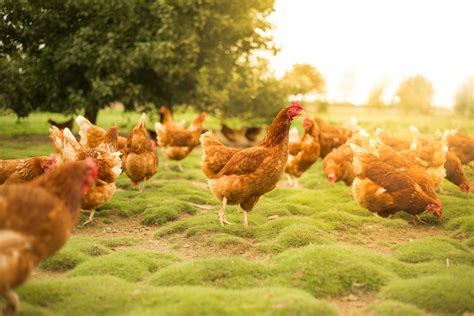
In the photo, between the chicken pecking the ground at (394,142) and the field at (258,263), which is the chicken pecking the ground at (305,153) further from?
the field at (258,263)

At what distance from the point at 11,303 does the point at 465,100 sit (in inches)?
1972

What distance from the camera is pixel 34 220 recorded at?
169 inches

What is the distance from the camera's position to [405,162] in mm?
9391

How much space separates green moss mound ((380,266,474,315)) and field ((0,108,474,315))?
0.01 metres

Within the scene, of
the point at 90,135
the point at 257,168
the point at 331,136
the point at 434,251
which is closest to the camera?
the point at 434,251

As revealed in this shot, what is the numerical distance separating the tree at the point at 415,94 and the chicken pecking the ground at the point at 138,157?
49.0 meters

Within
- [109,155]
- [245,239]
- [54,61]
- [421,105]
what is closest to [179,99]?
[54,61]

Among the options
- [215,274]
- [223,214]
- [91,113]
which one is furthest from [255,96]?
[215,274]

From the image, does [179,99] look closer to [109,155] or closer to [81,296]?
[109,155]

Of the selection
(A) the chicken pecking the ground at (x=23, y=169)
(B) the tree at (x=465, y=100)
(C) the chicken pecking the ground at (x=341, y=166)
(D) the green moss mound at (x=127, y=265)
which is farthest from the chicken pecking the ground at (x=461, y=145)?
(B) the tree at (x=465, y=100)

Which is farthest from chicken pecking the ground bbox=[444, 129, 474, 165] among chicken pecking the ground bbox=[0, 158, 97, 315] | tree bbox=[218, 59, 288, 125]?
chicken pecking the ground bbox=[0, 158, 97, 315]

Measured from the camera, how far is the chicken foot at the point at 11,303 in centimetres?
417

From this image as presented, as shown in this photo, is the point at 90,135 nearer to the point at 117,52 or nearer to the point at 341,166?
the point at 341,166

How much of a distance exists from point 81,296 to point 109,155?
376 centimetres
